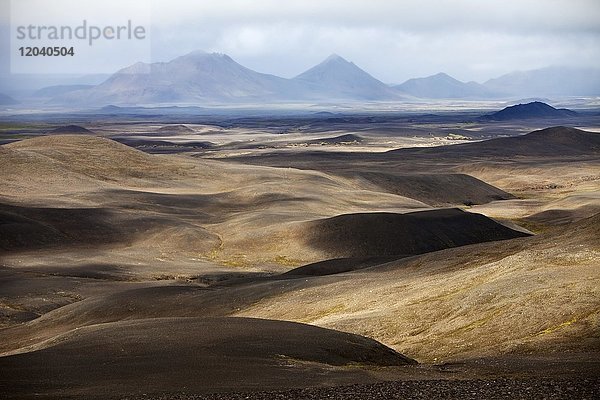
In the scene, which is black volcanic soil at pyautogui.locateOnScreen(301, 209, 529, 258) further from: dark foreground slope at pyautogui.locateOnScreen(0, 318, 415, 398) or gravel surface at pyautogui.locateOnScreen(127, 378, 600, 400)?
gravel surface at pyautogui.locateOnScreen(127, 378, 600, 400)

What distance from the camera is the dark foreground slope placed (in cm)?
1778

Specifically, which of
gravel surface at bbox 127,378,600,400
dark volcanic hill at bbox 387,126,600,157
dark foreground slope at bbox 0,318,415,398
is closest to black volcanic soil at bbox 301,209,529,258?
dark foreground slope at bbox 0,318,415,398

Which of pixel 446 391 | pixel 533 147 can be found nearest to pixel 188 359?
pixel 446 391

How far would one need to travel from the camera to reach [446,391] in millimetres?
17156

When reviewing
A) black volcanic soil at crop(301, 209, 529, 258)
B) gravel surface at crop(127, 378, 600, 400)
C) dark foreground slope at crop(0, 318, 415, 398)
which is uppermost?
gravel surface at crop(127, 378, 600, 400)

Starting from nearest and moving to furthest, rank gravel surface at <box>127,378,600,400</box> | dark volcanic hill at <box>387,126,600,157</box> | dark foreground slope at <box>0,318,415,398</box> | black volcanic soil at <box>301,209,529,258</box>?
gravel surface at <box>127,378,600,400</box>, dark foreground slope at <box>0,318,415,398</box>, black volcanic soil at <box>301,209,529,258</box>, dark volcanic hill at <box>387,126,600,157</box>

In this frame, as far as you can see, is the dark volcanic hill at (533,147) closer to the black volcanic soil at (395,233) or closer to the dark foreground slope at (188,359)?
the black volcanic soil at (395,233)

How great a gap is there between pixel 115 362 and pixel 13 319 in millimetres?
22044

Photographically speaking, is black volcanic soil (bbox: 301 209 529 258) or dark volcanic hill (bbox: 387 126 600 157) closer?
black volcanic soil (bbox: 301 209 529 258)

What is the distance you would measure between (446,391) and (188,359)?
639 centimetres

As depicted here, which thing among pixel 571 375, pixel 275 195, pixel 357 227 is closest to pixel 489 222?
pixel 357 227

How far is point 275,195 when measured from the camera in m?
78.9

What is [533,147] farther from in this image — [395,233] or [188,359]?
[188,359]

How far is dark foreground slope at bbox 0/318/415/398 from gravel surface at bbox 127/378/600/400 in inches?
28.5
